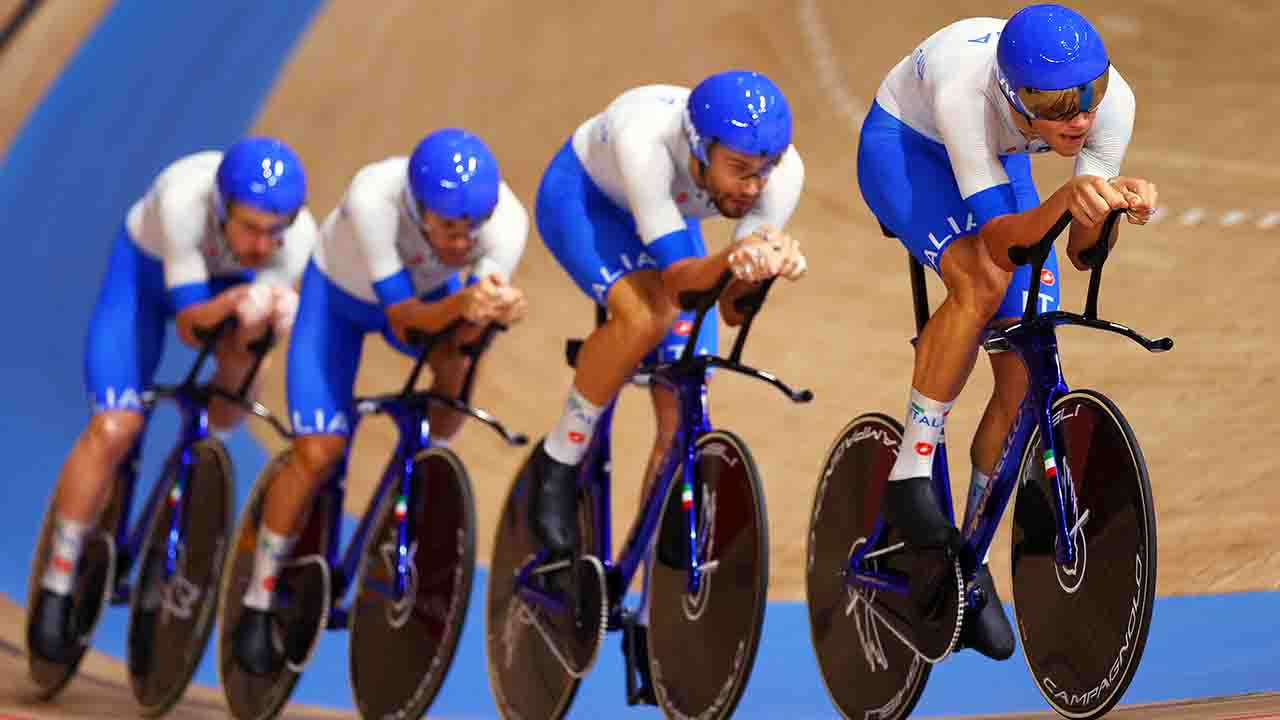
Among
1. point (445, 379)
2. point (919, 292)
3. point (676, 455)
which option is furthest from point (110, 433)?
point (919, 292)

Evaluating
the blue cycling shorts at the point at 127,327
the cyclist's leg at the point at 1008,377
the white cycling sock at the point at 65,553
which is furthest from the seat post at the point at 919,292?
the white cycling sock at the point at 65,553

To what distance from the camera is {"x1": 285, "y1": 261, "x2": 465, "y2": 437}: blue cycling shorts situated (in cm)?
408

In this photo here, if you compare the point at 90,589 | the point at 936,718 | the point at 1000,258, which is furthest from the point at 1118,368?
the point at 90,589

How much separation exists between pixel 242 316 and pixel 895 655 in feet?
7.15

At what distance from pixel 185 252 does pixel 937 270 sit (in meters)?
2.33

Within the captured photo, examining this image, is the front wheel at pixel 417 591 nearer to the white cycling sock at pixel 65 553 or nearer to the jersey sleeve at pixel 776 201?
the jersey sleeve at pixel 776 201

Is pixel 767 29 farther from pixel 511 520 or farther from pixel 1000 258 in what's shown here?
pixel 1000 258

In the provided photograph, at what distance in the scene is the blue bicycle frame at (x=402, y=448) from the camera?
3.78 meters

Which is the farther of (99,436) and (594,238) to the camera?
(99,436)

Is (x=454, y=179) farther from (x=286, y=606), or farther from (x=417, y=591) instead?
(x=286, y=606)

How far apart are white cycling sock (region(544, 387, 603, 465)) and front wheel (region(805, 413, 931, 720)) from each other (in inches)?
22.3

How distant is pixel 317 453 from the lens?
409cm

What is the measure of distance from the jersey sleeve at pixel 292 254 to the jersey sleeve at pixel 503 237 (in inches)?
29.7

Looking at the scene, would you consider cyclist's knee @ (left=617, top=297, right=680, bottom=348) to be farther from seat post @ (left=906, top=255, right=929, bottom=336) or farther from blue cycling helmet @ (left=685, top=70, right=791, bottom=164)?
seat post @ (left=906, top=255, right=929, bottom=336)
